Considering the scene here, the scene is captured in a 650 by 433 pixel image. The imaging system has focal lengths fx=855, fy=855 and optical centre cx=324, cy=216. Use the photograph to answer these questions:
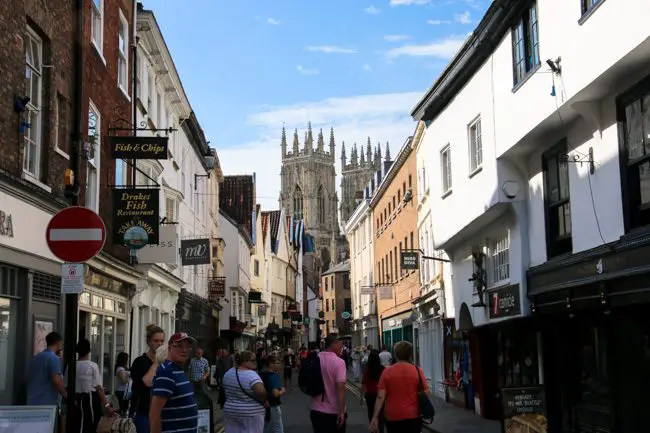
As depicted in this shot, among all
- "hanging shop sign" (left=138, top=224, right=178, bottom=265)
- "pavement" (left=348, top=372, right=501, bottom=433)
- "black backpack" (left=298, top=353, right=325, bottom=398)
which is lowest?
"pavement" (left=348, top=372, right=501, bottom=433)

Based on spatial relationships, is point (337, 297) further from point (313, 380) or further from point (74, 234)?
point (74, 234)

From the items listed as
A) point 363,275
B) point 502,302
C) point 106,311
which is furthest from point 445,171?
point 363,275

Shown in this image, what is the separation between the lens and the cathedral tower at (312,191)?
154125mm

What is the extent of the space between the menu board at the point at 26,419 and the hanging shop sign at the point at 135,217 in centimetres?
1083

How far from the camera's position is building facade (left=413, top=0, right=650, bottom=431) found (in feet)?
38.2

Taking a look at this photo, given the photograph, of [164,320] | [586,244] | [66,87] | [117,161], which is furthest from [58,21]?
[164,320]

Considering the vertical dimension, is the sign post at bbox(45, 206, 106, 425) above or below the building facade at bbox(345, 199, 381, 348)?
below

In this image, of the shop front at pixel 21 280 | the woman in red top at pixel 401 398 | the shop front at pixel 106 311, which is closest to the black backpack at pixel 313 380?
the woman in red top at pixel 401 398

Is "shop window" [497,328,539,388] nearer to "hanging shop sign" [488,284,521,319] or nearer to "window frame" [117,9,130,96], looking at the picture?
"hanging shop sign" [488,284,521,319]

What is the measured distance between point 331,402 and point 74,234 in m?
3.52

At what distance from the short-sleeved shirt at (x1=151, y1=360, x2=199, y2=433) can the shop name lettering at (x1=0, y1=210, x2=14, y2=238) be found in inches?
224

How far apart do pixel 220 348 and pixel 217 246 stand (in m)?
18.0

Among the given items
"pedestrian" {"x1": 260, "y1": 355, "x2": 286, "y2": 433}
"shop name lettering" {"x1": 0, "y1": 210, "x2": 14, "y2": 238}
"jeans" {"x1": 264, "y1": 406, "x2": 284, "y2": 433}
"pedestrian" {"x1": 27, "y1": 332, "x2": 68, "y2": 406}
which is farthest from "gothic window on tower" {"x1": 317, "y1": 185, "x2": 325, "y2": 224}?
"pedestrian" {"x1": 27, "y1": 332, "x2": 68, "y2": 406}

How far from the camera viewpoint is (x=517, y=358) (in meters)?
18.4
